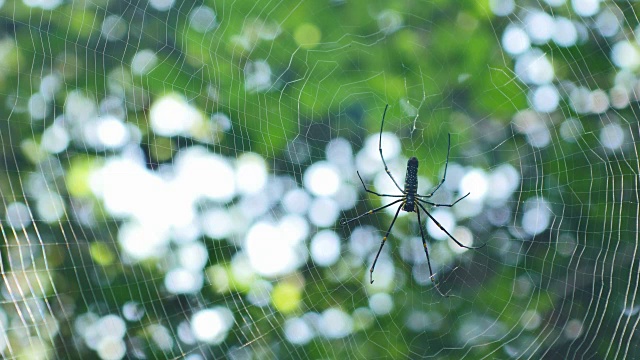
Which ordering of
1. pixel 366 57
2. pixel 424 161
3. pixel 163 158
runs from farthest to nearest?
pixel 163 158 → pixel 366 57 → pixel 424 161

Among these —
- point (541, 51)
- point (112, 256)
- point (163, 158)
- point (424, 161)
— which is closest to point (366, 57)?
point (424, 161)

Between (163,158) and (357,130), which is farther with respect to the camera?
(163,158)

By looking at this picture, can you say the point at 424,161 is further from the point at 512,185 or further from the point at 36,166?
the point at 36,166

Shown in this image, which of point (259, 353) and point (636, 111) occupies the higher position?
point (636, 111)
